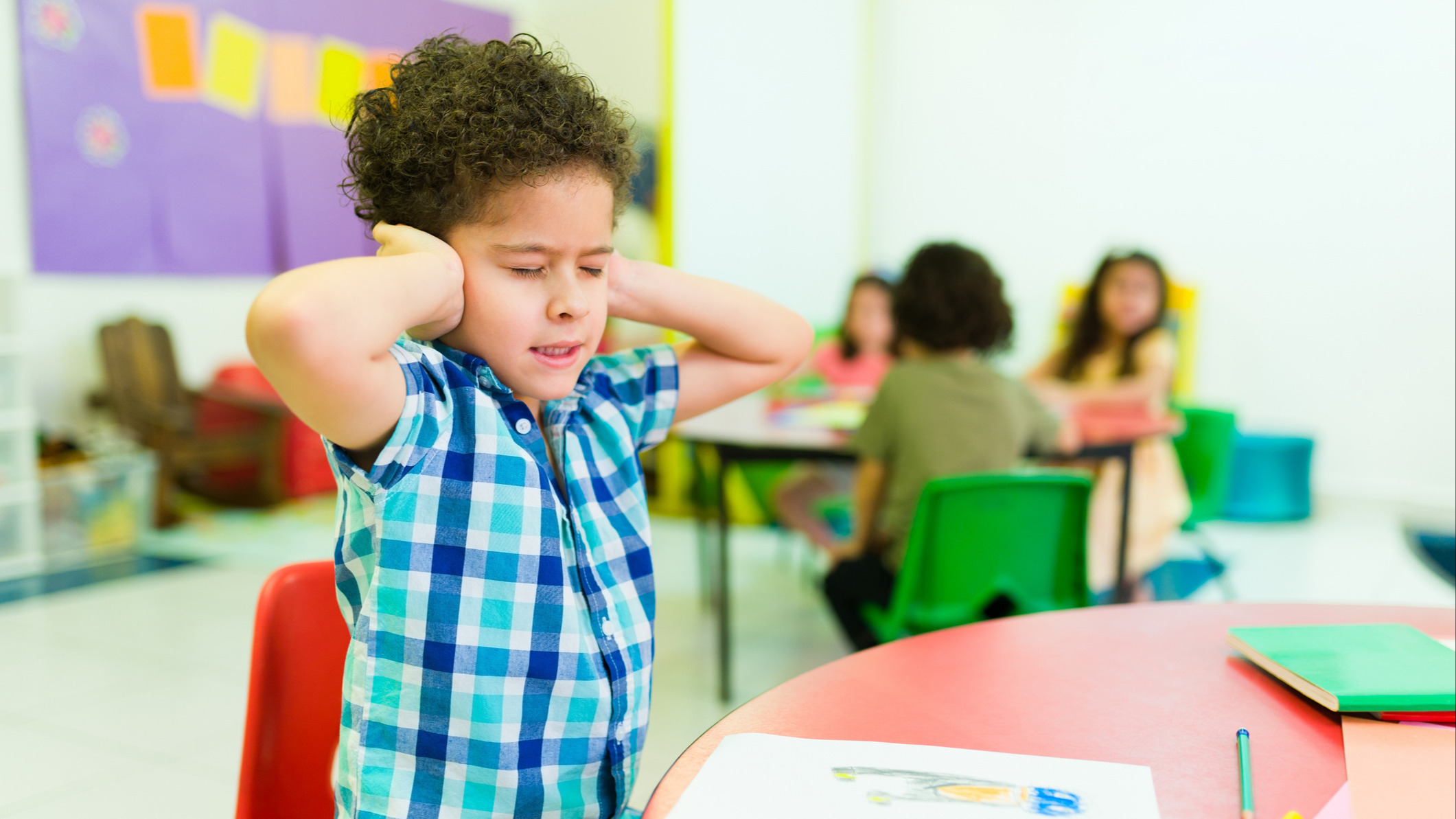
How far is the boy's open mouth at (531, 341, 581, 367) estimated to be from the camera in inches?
32.4

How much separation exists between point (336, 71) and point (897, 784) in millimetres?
5182

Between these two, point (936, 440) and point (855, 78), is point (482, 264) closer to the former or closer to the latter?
point (936, 440)

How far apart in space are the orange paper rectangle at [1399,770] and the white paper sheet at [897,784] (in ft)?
0.42

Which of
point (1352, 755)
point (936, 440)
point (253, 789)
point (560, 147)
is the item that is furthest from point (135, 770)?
point (1352, 755)

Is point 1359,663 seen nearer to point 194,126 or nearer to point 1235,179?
point 1235,179

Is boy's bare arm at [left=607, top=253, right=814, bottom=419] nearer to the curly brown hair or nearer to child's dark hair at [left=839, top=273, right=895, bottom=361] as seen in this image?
the curly brown hair

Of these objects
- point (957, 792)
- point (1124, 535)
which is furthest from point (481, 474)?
point (1124, 535)

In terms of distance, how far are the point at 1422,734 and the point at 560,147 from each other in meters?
0.76

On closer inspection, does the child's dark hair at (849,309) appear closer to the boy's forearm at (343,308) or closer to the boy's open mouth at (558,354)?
the boy's open mouth at (558,354)

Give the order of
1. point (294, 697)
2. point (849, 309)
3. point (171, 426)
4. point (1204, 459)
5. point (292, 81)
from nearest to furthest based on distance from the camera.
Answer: point (294, 697), point (1204, 459), point (849, 309), point (171, 426), point (292, 81)

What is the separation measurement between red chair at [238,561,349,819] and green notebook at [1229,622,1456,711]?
2.62ft

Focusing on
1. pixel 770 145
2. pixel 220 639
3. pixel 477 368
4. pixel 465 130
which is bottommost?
pixel 220 639

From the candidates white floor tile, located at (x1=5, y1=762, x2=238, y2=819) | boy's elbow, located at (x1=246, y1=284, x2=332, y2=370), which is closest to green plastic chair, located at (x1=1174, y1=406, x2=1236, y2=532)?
white floor tile, located at (x1=5, y1=762, x2=238, y2=819)

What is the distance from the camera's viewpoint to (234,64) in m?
4.57
